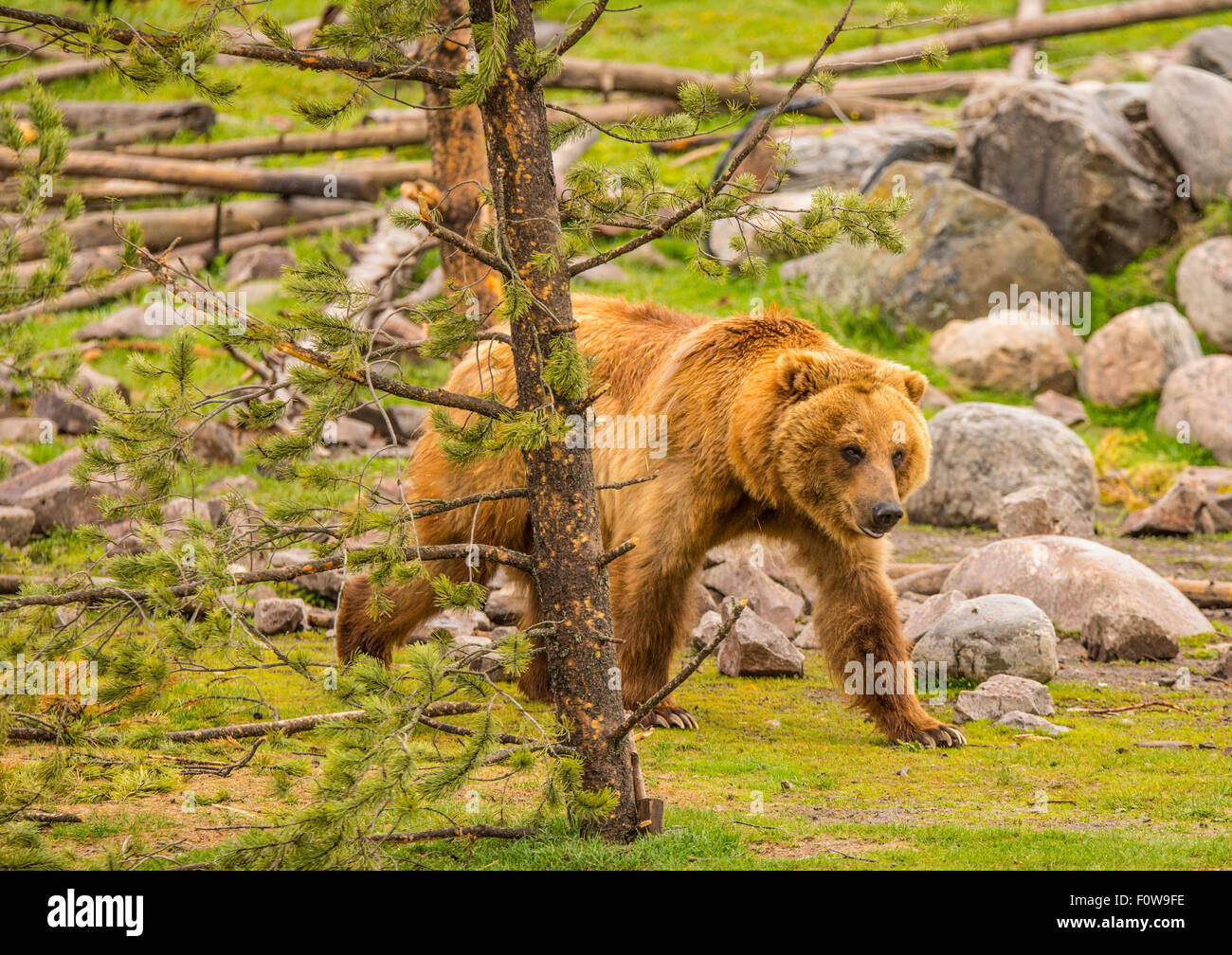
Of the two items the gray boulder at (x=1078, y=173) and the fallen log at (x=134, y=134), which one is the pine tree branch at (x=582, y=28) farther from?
the fallen log at (x=134, y=134)

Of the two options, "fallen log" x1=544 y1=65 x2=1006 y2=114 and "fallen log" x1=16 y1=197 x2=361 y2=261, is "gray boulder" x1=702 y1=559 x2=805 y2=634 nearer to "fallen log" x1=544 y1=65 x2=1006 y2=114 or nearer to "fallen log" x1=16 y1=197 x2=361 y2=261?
"fallen log" x1=16 y1=197 x2=361 y2=261

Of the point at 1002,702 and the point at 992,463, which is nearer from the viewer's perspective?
the point at 1002,702

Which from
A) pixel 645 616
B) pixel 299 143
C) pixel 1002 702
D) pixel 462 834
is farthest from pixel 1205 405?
pixel 299 143

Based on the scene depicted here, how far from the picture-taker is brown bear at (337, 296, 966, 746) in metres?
6.35

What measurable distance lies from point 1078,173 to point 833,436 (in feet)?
33.2

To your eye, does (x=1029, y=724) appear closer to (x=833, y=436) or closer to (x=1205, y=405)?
(x=833, y=436)

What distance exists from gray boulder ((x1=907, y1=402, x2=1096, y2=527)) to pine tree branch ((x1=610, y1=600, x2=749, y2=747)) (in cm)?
722

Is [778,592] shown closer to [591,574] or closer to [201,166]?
[591,574]

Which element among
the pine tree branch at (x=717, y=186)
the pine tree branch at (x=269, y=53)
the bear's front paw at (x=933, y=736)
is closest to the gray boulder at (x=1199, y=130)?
the bear's front paw at (x=933, y=736)

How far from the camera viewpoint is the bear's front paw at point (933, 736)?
6.49m

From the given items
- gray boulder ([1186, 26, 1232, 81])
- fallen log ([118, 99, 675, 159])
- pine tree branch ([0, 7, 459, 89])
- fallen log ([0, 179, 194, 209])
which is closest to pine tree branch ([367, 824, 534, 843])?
pine tree branch ([0, 7, 459, 89])

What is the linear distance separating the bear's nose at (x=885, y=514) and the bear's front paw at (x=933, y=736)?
121 cm

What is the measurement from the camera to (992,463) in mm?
10875

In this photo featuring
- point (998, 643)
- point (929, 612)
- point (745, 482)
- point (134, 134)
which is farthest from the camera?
point (134, 134)
